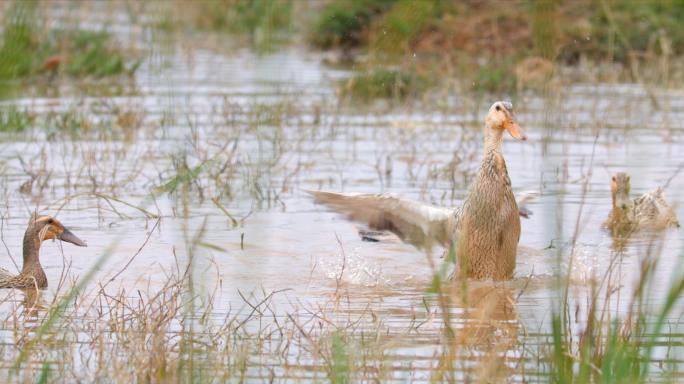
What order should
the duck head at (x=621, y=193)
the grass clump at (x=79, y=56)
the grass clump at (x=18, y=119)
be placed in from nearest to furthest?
the duck head at (x=621, y=193)
the grass clump at (x=18, y=119)
the grass clump at (x=79, y=56)

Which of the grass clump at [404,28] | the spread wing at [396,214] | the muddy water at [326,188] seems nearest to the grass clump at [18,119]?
the muddy water at [326,188]

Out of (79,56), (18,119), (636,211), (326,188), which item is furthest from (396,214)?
(79,56)

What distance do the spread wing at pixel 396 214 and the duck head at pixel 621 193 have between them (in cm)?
170

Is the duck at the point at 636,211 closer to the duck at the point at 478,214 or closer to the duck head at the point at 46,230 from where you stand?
the duck at the point at 478,214

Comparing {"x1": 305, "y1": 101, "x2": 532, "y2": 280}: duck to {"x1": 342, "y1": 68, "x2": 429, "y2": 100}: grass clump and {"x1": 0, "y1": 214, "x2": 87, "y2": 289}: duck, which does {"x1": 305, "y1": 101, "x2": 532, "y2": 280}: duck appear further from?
{"x1": 342, "y1": 68, "x2": 429, "y2": 100}: grass clump

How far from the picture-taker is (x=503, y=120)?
7.02 meters

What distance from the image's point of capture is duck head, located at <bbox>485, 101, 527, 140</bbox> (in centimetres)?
700

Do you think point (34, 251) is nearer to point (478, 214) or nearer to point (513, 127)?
point (478, 214)

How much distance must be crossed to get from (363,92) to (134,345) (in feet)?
30.8

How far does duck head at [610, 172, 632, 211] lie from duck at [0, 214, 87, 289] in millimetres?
3528

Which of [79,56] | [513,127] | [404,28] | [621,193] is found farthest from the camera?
[79,56]

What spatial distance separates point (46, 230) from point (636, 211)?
3787 mm

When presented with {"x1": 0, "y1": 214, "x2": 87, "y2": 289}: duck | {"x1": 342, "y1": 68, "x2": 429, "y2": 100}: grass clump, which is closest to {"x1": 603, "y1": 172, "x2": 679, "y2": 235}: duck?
{"x1": 0, "y1": 214, "x2": 87, "y2": 289}: duck

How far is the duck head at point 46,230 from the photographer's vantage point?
670cm
